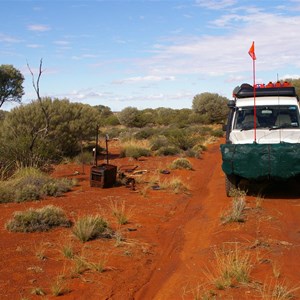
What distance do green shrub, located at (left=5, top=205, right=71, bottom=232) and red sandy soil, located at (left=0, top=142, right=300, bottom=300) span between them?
0.18 metres

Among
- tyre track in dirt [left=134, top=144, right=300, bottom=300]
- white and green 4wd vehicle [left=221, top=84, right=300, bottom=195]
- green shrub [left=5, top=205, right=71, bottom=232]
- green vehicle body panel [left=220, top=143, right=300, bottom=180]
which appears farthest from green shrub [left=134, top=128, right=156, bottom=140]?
green shrub [left=5, top=205, right=71, bottom=232]

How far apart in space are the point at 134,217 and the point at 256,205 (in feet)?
8.84

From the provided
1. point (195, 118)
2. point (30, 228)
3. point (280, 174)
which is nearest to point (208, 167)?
point (280, 174)

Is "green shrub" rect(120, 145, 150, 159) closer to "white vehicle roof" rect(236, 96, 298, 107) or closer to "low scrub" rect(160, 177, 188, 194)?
"low scrub" rect(160, 177, 188, 194)

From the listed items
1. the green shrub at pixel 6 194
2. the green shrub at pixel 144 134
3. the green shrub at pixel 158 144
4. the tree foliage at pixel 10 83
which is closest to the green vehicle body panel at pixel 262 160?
the green shrub at pixel 6 194

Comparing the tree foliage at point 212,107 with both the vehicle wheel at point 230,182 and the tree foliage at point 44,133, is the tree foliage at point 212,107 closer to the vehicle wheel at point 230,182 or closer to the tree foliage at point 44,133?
the tree foliage at point 44,133

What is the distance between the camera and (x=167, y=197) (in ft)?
38.9

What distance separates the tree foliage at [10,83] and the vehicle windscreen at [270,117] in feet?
105

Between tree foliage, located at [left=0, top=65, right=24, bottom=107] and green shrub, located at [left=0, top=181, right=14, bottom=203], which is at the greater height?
tree foliage, located at [left=0, top=65, right=24, bottom=107]

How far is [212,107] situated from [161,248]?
3978cm

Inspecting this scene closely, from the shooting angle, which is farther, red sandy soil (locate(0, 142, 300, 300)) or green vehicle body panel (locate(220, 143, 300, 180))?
green vehicle body panel (locate(220, 143, 300, 180))

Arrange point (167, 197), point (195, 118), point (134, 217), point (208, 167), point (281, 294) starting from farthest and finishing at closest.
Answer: point (195, 118) < point (208, 167) < point (167, 197) < point (134, 217) < point (281, 294)

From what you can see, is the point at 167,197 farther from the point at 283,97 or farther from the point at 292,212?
the point at 283,97

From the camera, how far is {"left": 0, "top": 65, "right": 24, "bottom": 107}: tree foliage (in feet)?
133
